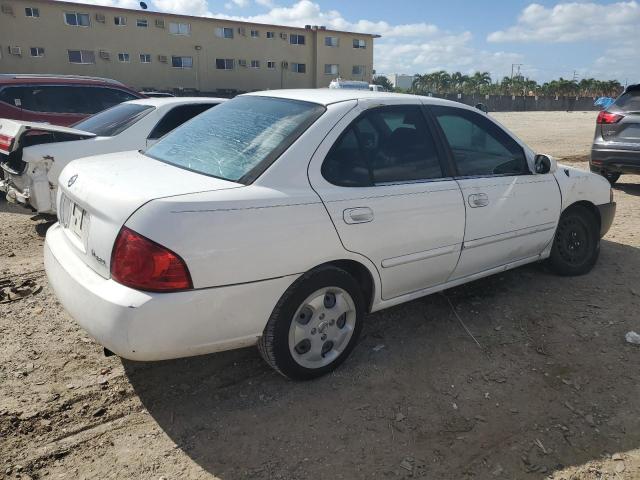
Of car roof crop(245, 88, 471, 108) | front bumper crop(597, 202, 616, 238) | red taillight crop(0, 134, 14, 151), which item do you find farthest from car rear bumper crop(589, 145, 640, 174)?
red taillight crop(0, 134, 14, 151)

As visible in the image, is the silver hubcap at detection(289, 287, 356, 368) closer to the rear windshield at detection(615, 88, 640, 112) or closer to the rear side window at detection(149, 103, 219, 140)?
the rear side window at detection(149, 103, 219, 140)

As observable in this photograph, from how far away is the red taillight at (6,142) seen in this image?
5.25 meters

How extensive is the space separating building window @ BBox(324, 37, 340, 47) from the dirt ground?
143 ft

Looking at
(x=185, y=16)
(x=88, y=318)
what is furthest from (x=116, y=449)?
(x=185, y=16)

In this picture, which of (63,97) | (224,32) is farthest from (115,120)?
(224,32)

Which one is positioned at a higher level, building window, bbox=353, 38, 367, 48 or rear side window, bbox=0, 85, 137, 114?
building window, bbox=353, 38, 367, 48

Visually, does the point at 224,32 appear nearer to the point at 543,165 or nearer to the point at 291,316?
the point at 543,165

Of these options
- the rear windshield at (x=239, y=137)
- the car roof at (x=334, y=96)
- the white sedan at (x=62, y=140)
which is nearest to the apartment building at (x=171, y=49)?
the white sedan at (x=62, y=140)

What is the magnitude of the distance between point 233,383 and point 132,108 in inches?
177

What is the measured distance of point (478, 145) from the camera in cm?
373

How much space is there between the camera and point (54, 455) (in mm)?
2420

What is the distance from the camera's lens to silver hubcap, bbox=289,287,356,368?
2.85m

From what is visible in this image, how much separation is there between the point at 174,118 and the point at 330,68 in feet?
133

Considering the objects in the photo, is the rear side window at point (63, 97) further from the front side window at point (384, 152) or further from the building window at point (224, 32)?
the building window at point (224, 32)
